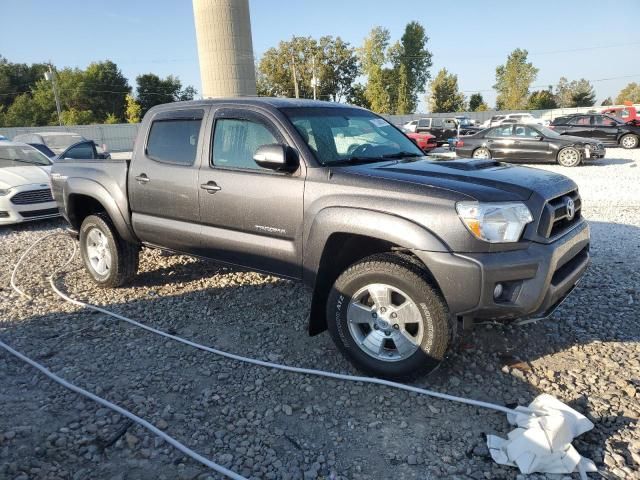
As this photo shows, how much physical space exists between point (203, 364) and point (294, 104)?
221 centimetres

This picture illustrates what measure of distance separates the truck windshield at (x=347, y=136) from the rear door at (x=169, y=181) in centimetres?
100

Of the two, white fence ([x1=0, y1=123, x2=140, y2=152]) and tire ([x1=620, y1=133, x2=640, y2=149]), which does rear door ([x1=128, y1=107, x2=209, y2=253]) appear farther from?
white fence ([x1=0, y1=123, x2=140, y2=152])

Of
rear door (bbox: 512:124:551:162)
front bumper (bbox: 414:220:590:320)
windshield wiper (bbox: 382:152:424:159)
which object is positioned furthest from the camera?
rear door (bbox: 512:124:551:162)

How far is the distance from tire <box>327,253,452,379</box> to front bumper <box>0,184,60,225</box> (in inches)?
289

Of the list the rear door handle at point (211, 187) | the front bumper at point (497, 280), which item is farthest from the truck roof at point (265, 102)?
the front bumper at point (497, 280)

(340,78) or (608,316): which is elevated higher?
(340,78)

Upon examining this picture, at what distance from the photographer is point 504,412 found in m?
2.92

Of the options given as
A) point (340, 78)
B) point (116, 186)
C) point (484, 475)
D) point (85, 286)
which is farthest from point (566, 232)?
point (340, 78)

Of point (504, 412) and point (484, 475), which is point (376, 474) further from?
point (504, 412)

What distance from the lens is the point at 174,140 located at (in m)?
4.49

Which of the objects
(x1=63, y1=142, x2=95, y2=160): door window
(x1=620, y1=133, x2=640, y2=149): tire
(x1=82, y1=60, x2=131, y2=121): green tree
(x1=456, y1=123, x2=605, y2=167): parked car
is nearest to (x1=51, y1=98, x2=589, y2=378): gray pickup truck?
(x1=63, y1=142, x2=95, y2=160): door window

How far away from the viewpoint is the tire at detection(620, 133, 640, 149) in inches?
750

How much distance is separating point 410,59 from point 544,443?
5933 centimetres

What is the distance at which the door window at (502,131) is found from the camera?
1571cm
